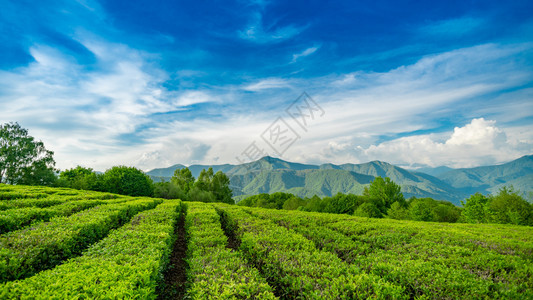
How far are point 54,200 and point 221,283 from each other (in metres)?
22.4

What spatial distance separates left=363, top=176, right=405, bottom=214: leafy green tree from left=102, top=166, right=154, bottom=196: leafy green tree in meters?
56.8

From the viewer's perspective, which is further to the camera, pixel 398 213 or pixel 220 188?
pixel 220 188

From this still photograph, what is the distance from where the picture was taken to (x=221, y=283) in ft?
19.1

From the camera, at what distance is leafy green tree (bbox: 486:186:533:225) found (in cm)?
3033

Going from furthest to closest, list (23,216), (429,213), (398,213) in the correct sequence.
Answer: (398,213) < (429,213) < (23,216)

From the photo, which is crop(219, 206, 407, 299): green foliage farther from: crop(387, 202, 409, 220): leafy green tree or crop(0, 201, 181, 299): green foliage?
crop(387, 202, 409, 220): leafy green tree

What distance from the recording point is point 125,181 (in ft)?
162

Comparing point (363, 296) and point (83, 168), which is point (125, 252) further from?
point (83, 168)

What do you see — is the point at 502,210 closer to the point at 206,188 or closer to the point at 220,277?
the point at 220,277

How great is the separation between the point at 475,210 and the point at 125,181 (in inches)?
2766

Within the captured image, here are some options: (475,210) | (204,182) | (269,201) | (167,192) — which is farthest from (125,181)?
(475,210)

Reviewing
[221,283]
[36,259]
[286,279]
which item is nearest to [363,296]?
[286,279]

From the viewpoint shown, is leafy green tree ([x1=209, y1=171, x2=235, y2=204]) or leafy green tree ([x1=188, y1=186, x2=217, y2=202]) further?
leafy green tree ([x1=209, y1=171, x2=235, y2=204])

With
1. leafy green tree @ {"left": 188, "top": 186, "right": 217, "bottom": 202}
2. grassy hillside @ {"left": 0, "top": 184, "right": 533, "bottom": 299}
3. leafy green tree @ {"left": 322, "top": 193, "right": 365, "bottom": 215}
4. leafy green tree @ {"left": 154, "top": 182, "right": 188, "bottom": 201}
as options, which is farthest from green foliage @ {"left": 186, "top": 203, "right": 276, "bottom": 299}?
leafy green tree @ {"left": 188, "top": 186, "right": 217, "bottom": 202}
